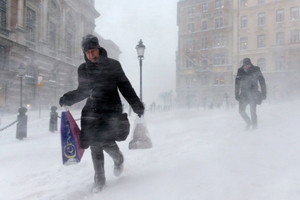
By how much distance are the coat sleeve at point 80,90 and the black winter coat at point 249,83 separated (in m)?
4.04

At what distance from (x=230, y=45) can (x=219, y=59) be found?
276 centimetres

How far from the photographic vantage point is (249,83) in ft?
17.7

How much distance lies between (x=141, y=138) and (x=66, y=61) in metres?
25.7

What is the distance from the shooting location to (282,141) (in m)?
4.17

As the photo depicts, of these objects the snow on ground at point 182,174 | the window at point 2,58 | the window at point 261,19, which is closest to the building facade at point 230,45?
the window at point 261,19

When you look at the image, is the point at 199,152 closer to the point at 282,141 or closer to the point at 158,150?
the point at 158,150

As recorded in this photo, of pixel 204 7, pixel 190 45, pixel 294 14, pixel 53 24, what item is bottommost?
pixel 53 24

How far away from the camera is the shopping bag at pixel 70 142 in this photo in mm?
2551

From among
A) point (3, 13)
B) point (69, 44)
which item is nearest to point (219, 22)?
point (69, 44)

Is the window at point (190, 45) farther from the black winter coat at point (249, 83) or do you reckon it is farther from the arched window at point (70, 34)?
the black winter coat at point (249, 83)

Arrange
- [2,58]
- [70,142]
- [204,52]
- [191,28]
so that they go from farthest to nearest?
[191,28] → [204,52] → [2,58] → [70,142]

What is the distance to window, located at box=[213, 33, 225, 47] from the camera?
127ft

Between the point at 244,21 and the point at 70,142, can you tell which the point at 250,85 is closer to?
the point at 70,142

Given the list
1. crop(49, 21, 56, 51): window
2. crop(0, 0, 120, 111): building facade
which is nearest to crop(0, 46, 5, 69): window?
crop(0, 0, 120, 111): building facade
